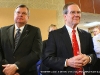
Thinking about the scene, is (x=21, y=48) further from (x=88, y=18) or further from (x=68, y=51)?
(x=88, y=18)

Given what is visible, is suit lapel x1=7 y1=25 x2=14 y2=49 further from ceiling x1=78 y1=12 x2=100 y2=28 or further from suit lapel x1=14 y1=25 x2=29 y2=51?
ceiling x1=78 y1=12 x2=100 y2=28

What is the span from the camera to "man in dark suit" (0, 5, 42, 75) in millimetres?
1677

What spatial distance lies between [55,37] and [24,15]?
0.49 meters

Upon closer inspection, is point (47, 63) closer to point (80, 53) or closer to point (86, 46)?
point (80, 53)

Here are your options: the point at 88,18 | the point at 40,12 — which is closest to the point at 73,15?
the point at 40,12

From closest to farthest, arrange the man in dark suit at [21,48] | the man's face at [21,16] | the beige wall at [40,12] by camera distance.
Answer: the man in dark suit at [21,48], the man's face at [21,16], the beige wall at [40,12]

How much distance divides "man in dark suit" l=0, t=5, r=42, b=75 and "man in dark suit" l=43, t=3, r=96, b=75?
0.19m

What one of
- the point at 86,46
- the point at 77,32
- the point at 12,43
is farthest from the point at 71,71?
the point at 12,43

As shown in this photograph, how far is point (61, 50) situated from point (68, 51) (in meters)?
0.07

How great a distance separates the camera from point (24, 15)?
6.28ft

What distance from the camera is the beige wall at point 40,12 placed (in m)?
4.22

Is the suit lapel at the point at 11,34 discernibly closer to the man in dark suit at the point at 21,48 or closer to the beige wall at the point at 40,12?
the man in dark suit at the point at 21,48

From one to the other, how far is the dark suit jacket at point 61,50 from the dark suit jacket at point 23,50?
0.18 metres

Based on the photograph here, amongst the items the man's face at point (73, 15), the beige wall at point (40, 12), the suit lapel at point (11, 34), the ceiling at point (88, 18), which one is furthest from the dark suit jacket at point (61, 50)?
the ceiling at point (88, 18)
